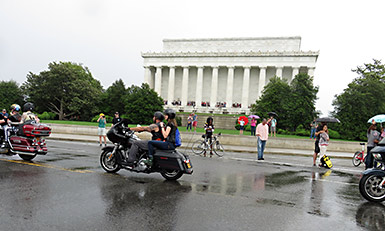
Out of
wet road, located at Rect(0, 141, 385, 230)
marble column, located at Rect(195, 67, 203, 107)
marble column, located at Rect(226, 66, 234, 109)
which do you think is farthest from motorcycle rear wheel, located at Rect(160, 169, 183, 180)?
marble column, located at Rect(195, 67, 203, 107)

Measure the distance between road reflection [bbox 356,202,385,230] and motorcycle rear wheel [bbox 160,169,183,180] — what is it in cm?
430

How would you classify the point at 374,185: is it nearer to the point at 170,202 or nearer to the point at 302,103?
the point at 170,202

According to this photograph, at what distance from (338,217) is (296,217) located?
86 centimetres

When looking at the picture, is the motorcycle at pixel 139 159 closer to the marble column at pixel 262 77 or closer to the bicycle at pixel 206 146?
the bicycle at pixel 206 146

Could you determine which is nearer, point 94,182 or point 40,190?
point 40,190

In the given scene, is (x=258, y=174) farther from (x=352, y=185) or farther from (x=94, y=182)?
(x=94, y=182)

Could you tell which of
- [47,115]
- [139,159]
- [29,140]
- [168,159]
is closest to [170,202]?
[168,159]

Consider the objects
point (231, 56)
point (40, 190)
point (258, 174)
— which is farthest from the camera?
point (231, 56)

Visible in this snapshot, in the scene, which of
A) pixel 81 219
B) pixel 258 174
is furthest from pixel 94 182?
pixel 258 174

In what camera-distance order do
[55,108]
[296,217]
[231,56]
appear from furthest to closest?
1. [231,56]
2. [55,108]
3. [296,217]

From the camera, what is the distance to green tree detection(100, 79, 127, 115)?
173 ft

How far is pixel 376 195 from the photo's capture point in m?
6.95

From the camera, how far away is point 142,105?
44.5m

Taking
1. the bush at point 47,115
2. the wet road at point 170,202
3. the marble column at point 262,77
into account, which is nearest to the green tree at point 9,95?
the bush at point 47,115
